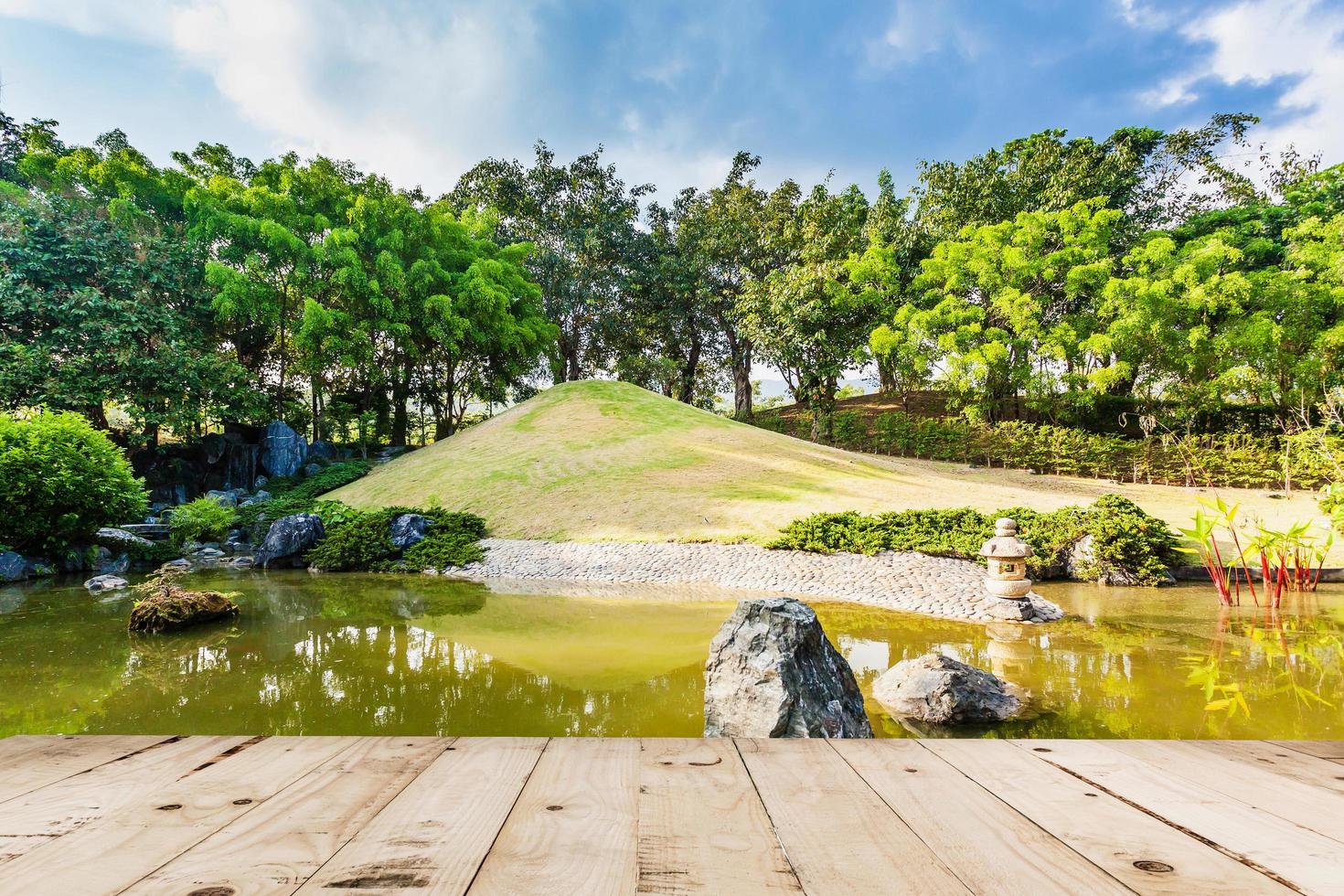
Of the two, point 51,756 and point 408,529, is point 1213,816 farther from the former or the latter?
point 408,529

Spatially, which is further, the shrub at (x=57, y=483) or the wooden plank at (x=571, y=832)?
the shrub at (x=57, y=483)

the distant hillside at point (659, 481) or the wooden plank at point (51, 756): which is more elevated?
the distant hillside at point (659, 481)

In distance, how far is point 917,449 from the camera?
2023cm

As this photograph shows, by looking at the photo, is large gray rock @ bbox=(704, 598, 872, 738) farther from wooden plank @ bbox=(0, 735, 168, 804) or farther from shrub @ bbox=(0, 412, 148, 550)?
shrub @ bbox=(0, 412, 148, 550)

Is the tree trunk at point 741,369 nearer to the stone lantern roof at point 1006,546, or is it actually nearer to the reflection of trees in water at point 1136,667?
the stone lantern roof at point 1006,546

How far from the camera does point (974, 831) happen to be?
116cm

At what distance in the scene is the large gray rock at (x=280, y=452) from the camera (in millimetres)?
17688

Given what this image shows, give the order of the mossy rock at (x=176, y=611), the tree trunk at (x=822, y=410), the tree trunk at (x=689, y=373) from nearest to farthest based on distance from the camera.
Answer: the mossy rock at (x=176, y=611) < the tree trunk at (x=822, y=410) < the tree trunk at (x=689, y=373)

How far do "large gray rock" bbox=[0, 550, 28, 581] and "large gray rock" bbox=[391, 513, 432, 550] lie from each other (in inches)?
204

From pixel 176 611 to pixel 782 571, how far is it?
24.0ft

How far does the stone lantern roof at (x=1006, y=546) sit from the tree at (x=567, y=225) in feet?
67.1

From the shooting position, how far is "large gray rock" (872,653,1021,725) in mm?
3844

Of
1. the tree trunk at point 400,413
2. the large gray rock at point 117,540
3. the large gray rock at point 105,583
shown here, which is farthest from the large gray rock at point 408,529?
the tree trunk at point 400,413

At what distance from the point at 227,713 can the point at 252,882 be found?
390 centimetres
